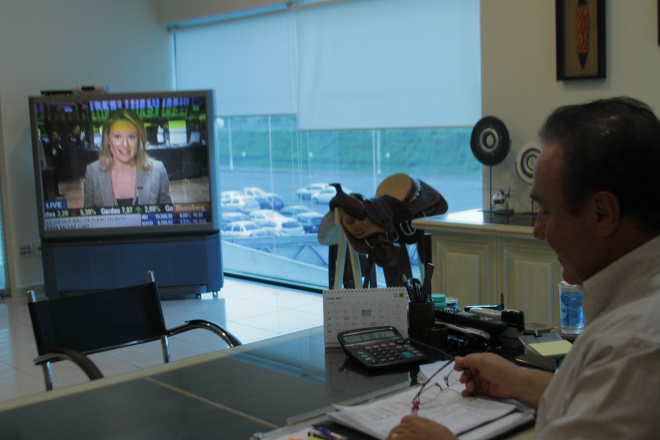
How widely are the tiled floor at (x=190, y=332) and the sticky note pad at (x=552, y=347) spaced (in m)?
2.86

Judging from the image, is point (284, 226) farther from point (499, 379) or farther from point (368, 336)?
point (499, 379)

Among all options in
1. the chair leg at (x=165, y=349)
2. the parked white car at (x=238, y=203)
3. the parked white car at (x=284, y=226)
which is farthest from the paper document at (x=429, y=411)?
the parked white car at (x=238, y=203)

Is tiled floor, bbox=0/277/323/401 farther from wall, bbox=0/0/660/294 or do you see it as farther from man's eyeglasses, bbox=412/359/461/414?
man's eyeglasses, bbox=412/359/461/414

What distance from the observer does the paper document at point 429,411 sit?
1.30m

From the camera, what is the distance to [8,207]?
607 centimetres

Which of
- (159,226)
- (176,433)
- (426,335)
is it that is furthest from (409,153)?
(176,433)

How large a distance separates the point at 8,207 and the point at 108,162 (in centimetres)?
108

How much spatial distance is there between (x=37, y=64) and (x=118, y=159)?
1277 mm

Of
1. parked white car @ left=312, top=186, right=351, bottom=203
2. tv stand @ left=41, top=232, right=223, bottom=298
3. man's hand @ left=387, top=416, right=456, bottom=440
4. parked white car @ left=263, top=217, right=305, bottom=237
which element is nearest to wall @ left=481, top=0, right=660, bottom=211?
parked white car @ left=312, top=186, right=351, bottom=203

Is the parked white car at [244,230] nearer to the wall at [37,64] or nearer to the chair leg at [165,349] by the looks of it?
the wall at [37,64]

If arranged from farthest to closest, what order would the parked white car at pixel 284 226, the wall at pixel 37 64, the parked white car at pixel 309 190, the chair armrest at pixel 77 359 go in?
the parked white car at pixel 284 226
the parked white car at pixel 309 190
the wall at pixel 37 64
the chair armrest at pixel 77 359

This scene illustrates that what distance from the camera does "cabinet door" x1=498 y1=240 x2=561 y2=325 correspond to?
3.36 m

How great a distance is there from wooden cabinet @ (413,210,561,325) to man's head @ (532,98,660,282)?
224 cm

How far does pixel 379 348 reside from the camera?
1.75 m
